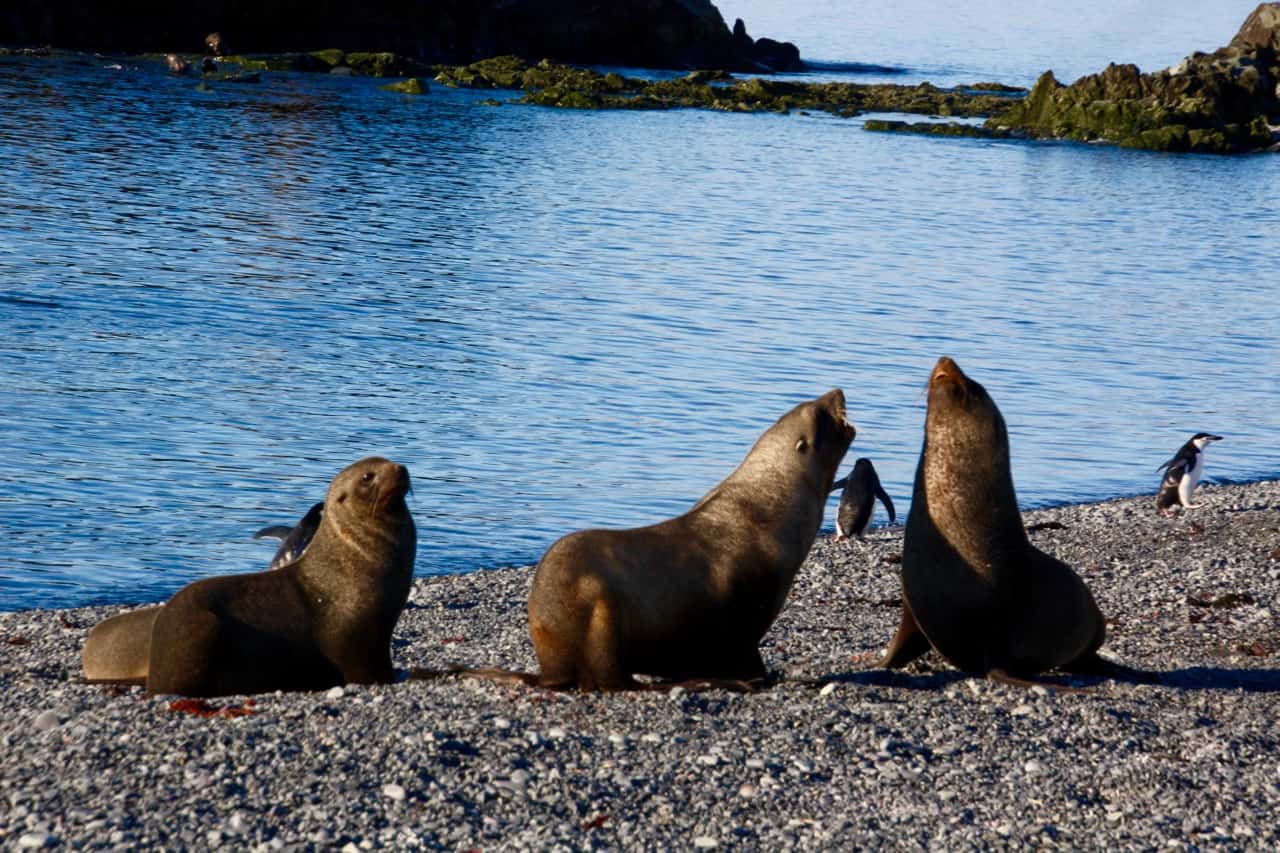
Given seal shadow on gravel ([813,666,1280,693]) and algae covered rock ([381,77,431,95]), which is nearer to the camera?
seal shadow on gravel ([813,666,1280,693])

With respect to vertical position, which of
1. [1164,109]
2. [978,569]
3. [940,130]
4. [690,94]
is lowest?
[978,569]

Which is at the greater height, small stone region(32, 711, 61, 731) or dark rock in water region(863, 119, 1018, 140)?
dark rock in water region(863, 119, 1018, 140)

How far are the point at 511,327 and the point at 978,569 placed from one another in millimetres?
16755

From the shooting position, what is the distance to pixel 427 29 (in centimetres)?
8394

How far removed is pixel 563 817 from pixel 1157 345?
21.7m

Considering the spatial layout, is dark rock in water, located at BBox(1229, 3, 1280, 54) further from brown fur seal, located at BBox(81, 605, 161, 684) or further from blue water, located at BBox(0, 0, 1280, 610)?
brown fur seal, located at BBox(81, 605, 161, 684)

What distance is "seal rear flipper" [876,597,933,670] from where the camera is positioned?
7.09 metres

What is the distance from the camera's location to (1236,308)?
97.1 ft

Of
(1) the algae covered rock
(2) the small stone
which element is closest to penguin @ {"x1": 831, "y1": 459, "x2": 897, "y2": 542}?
(2) the small stone

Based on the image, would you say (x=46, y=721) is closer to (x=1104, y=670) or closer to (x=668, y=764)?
(x=668, y=764)

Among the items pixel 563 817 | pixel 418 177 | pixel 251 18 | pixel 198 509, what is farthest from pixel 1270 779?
pixel 251 18

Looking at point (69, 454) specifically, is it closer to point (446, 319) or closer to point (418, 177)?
point (446, 319)

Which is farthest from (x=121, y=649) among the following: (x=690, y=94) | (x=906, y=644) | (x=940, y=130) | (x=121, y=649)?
(x=690, y=94)

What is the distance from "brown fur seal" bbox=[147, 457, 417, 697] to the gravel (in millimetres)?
297
